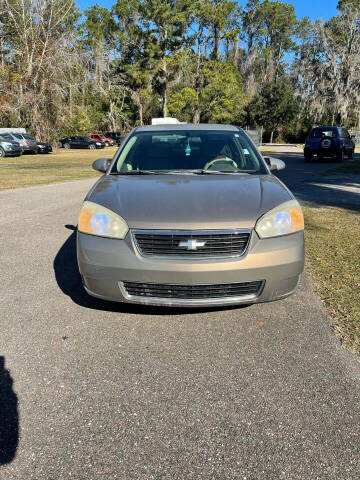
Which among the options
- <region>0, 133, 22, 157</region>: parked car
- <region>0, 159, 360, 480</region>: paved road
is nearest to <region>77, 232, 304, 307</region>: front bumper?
<region>0, 159, 360, 480</region>: paved road

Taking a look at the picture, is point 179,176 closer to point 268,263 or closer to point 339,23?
point 268,263

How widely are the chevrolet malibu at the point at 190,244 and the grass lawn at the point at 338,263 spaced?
610 millimetres

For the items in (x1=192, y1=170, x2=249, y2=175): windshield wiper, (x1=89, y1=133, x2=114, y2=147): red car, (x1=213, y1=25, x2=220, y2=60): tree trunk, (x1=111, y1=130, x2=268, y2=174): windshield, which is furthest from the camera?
(x1=213, y1=25, x2=220, y2=60): tree trunk

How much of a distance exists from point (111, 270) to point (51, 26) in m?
35.1

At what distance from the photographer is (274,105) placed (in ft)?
173

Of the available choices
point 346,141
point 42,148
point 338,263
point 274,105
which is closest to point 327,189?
point 338,263

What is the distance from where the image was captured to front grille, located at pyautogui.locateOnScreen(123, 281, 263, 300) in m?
2.64

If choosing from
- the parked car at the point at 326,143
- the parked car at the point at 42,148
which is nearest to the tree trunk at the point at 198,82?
the parked car at the point at 42,148

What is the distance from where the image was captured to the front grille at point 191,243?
260cm

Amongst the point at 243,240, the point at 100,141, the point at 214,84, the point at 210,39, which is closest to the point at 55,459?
the point at 243,240

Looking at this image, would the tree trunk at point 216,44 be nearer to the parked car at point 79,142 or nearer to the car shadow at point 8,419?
the parked car at point 79,142

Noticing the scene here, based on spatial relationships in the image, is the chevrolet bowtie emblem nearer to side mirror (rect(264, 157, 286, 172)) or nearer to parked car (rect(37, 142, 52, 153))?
side mirror (rect(264, 157, 286, 172))

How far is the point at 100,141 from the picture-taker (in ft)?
126

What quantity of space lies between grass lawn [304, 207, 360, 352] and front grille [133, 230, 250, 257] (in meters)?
1.11
